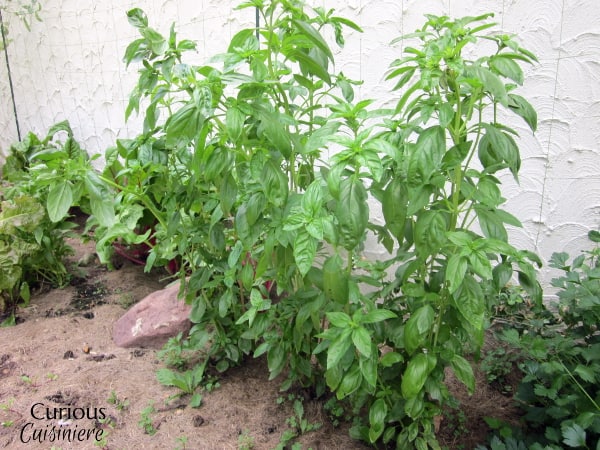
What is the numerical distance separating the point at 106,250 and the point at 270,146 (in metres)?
1.80

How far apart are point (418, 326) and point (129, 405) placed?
1.50 meters

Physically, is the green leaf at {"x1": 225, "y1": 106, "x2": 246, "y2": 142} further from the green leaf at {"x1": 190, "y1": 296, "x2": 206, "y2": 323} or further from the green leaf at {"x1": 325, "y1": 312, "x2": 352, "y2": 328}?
the green leaf at {"x1": 190, "y1": 296, "x2": 206, "y2": 323}

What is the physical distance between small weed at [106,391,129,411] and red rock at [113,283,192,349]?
1.42ft

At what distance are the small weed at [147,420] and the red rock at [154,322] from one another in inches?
19.2

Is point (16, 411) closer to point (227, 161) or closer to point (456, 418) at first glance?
point (227, 161)

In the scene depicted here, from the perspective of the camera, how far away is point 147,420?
212 cm

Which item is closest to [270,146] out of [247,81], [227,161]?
[227,161]

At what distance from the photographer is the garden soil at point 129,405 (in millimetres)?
2004

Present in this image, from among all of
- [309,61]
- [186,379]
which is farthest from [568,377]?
[186,379]

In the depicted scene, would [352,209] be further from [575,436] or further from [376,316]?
[575,436]

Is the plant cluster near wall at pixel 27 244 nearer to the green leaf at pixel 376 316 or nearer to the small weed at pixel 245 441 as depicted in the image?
the small weed at pixel 245 441

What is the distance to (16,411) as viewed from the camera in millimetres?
2234

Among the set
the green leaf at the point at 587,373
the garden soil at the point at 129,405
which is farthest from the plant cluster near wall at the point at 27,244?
the green leaf at the point at 587,373

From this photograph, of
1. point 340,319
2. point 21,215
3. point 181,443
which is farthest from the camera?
point 21,215
